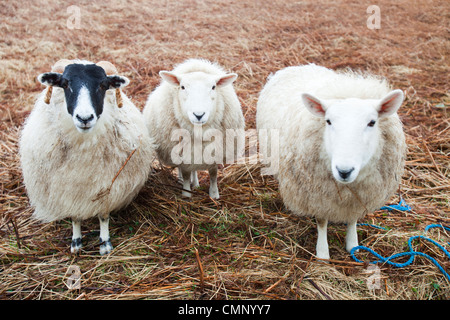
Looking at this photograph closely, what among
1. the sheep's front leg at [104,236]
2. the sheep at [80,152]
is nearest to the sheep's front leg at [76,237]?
the sheep at [80,152]

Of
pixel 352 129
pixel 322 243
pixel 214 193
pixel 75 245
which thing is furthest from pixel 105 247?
pixel 352 129

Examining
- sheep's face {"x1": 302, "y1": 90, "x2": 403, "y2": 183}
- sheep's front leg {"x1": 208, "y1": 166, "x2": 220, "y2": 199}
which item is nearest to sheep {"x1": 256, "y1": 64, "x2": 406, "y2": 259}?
sheep's face {"x1": 302, "y1": 90, "x2": 403, "y2": 183}

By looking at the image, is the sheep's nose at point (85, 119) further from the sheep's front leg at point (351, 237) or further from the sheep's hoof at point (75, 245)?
the sheep's front leg at point (351, 237)

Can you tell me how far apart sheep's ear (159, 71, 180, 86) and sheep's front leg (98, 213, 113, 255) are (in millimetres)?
1372

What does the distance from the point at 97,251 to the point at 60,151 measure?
91cm

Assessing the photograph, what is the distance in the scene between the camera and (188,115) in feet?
10.2

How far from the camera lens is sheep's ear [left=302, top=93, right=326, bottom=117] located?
7.37 feet

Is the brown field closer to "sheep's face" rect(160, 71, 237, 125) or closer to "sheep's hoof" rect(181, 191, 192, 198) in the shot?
"sheep's hoof" rect(181, 191, 192, 198)

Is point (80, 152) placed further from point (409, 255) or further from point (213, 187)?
point (409, 255)

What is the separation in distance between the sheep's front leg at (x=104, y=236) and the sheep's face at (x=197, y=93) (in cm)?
113

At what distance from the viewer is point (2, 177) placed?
3.83 m

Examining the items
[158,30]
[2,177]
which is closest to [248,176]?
[2,177]

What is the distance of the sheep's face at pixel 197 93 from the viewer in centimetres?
304
